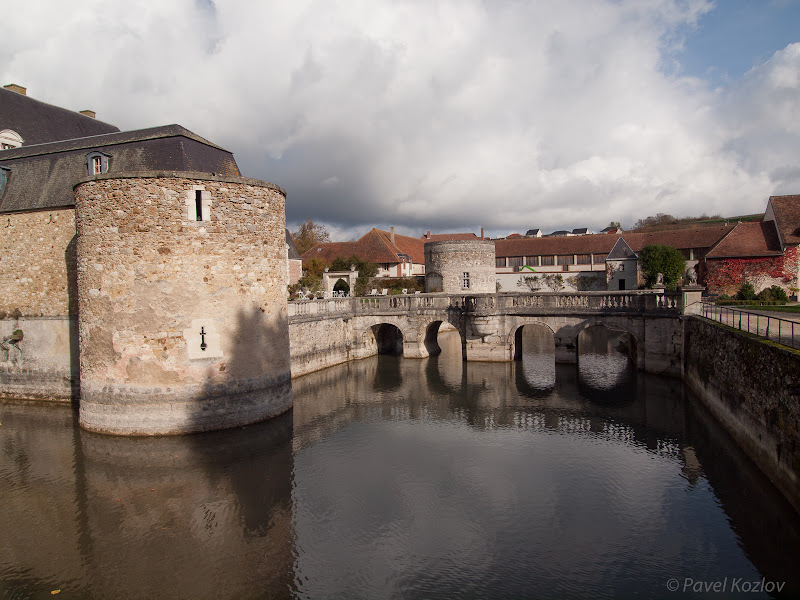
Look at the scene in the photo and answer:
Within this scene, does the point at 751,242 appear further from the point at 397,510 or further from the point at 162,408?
the point at 162,408

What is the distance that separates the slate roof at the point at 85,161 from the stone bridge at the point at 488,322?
22.3 feet

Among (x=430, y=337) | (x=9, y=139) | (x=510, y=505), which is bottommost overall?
(x=510, y=505)

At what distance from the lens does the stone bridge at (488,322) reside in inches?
760

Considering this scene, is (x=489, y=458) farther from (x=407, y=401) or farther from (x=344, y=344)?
(x=344, y=344)

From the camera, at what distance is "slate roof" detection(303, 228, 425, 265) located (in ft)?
142

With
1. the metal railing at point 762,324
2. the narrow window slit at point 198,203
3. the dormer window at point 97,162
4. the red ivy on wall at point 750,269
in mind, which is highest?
the dormer window at point 97,162

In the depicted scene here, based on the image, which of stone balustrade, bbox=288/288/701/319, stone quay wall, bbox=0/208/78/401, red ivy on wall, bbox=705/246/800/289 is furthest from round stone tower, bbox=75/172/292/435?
red ivy on wall, bbox=705/246/800/289

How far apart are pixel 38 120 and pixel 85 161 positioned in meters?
9.27

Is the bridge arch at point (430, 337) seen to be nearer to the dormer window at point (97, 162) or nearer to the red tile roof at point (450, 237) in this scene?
the dormer window at point (97, 162)

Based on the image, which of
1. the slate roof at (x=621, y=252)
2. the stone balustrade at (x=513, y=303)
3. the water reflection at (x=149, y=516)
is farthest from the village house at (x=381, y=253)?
the water reflection at (x=149, y=516)

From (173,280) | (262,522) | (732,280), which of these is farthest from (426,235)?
(262,522)

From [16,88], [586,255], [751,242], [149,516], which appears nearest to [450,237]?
[586,255]

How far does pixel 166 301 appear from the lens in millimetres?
11711

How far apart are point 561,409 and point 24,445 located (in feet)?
46.1
